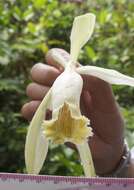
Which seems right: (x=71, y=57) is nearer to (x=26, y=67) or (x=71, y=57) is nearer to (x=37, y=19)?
(x=26, y=67)

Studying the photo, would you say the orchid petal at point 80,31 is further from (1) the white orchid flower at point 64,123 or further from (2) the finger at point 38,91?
(2) the finger at point 38,91

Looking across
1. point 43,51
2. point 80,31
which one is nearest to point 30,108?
point 80,31

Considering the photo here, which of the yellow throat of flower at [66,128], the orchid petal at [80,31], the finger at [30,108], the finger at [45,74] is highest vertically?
the orchid petal at [80,31]

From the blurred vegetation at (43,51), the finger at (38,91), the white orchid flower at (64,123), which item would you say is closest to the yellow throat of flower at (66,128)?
the white orchid flower at (64,123)

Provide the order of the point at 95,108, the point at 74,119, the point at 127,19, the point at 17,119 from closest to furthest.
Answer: the point at 74,119, the point at 95,108, the point at 17,119, the point at 127,19

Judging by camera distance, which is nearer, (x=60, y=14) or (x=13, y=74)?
(x=13, y=74)

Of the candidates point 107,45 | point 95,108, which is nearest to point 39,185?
point 95,108

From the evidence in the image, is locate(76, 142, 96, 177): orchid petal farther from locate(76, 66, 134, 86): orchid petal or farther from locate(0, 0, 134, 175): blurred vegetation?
locate(0, 0, 134, 175): blurred vegetation
